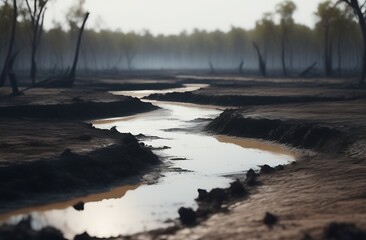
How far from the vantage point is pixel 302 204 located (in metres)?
9.28

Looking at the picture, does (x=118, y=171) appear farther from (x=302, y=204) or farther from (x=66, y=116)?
(x=66, y=116)

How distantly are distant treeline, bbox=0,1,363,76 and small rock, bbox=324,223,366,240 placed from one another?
4506 cm

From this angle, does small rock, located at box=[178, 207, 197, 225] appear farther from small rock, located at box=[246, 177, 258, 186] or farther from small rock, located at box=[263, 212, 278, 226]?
small rock, located at box=[246, 177, 258, 186]

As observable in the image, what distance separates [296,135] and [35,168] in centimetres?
983

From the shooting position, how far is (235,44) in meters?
122

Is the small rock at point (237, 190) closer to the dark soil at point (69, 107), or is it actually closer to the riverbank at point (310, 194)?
the riverbank at point (310, 194)

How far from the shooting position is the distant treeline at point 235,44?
67.7m

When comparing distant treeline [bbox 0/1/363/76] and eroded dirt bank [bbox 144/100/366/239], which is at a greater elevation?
distant treeline [bbox 0/1/363/76]

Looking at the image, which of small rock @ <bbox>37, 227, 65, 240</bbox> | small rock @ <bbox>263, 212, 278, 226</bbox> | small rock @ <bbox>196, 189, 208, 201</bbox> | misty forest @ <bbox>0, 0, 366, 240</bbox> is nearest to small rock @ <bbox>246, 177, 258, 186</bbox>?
misty forest @ <bbox>0, 0, 366, 240</bbox>

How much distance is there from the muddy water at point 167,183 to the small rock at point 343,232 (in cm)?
305

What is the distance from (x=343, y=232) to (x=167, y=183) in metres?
6.14

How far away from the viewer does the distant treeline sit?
6769cm

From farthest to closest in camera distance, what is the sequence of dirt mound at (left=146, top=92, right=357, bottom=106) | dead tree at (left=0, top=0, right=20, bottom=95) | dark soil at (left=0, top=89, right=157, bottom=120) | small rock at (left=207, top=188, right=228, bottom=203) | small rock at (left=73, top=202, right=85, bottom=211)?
dirt mound at (left=146, top=92, right=357, bottom=106) < dead tree at (left=0, top=0, right=20, bottom=95) < dark soil at (left=0, top=89, right=157, bottom=120) < small rock at (left=73, top=202, right=85, bottom=211) < small rock at (left=207, top=188, right=228, bottom=203)

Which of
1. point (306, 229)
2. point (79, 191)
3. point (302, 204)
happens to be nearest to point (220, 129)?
point (79, 191)
